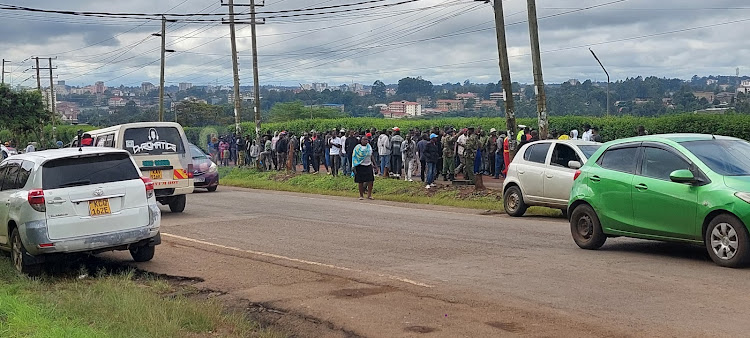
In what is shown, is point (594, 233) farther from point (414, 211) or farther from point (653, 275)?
point (414, 211)

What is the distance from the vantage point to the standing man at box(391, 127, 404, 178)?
30.5m

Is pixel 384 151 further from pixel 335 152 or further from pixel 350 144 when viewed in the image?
pixel 335 152

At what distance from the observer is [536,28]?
23609 mm

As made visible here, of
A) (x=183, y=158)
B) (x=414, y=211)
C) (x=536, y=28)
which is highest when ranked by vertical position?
(x=536, y=28)

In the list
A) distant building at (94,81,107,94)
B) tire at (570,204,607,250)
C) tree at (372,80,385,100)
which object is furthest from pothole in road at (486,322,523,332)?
distant building at (94,81,107,94)

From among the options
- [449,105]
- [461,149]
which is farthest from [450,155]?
[449,105]

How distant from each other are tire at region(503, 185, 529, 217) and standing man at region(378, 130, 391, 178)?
1134 centimetres

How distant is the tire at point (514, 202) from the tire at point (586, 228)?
588 cm

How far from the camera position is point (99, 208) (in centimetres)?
1193

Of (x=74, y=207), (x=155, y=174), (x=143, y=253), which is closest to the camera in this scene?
(x=74, y=207)

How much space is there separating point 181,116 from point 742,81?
44410 mm

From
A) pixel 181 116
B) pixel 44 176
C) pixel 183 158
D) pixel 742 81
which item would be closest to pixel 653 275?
pixel 44 176

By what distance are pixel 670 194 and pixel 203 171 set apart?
19.5 meters

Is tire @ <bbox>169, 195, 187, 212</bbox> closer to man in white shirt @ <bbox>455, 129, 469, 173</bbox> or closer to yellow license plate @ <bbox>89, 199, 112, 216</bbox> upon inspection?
yellow license plate @ <bbox>89, 199, 112, 216</bbox>
